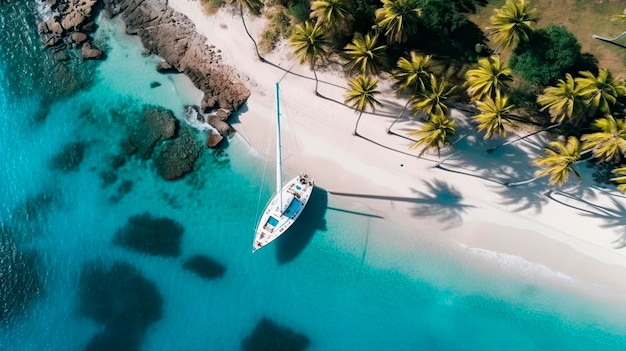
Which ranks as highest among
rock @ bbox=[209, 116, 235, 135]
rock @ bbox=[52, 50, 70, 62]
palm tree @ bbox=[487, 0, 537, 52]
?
palm tree @ bbox=[487, 0, 537, 52]

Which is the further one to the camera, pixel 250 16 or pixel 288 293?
pixel 250 16

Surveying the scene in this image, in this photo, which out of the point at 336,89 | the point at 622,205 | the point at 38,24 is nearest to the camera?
the point at 622,205

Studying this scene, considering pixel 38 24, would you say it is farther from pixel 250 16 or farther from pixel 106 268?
pixel 106 268

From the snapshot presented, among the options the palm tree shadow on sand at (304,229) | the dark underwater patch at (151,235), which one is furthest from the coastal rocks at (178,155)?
the palm tree shadow on sand at (304,229)

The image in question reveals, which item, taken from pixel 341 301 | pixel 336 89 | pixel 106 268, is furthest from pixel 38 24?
pixel 341 301

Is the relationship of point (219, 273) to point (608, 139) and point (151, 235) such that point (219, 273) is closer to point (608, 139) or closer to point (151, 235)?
point (151, 235)

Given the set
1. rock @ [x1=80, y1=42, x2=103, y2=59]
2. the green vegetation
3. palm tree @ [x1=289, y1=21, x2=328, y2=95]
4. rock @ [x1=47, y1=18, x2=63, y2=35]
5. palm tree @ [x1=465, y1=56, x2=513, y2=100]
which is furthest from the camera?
rock @ [x1=47, y1=18, x2=63, y2=35]

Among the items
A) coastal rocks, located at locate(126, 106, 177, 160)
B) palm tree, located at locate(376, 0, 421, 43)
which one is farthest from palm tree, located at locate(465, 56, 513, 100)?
coastal rocks, located at locate(126, 106, 177, 160)

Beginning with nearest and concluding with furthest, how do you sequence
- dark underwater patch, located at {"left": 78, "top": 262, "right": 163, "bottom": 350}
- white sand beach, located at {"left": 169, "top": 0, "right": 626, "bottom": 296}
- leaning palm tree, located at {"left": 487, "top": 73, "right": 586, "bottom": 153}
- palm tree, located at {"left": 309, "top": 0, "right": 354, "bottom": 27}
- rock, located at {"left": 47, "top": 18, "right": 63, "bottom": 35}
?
leaning palm tree, located at {"left": 487, "top": 73, "right": 586, "bottom": 153} < palm tree, located at {"left": 309, "top": 0, "right": 354, "bottom": 27} < white sand beach, located at {"left": 169, "top": 0, "right": 626, "bottom": 296} < dark underwater patch, located at {"left": 78, "top": 262, "right": 163, "bottom": 350} < rock, located at {"left": 47, "top": 18, "right": 63, "bottom": 35}

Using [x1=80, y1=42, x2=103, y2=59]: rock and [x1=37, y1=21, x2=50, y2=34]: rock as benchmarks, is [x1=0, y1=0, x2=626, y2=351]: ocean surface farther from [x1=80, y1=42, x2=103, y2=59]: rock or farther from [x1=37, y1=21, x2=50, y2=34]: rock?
[x1=37, y1=21, x2=50, y2=34]: rock
